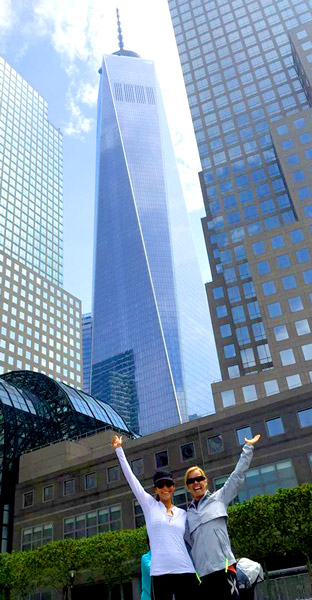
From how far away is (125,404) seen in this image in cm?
19838

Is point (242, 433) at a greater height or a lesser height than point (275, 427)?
greater

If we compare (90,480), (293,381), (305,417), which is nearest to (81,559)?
(90,480)

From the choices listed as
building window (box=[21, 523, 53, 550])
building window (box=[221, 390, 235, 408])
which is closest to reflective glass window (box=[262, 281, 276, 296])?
building window (box=[221, 390, 235, 408])

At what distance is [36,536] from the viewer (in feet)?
172

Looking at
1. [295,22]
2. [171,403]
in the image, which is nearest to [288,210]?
[295,22]

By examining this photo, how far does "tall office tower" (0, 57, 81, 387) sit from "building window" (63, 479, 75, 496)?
56.3 m

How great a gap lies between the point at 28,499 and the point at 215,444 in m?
20.5

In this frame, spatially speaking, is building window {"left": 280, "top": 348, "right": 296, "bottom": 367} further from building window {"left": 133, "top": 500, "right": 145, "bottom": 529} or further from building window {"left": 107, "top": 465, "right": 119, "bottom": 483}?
building window {"left": 133, "top": 500, "right": 145, "bottom": 529}

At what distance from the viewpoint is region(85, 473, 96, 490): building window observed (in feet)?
170

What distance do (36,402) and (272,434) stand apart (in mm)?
31283

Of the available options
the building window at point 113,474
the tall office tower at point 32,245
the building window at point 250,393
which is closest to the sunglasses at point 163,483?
the building window at point 113,474

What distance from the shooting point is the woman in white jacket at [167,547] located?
6562 millimetres

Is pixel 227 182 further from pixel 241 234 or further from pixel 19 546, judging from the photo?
pixel 19 546

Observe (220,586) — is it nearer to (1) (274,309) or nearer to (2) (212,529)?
(2) (212,529)
